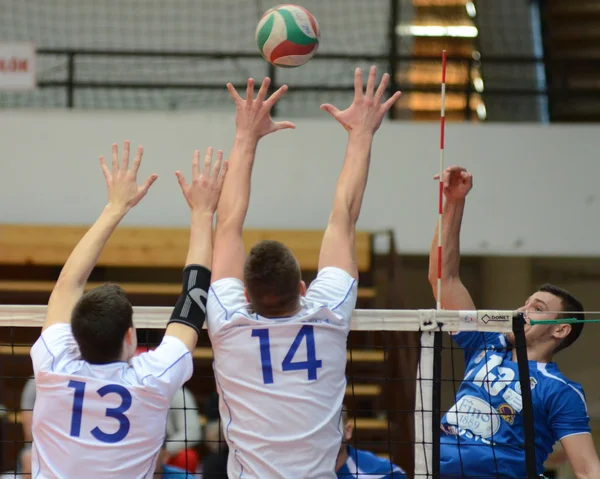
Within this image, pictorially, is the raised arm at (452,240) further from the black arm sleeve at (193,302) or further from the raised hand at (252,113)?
the black arm sleeve at (193,302)

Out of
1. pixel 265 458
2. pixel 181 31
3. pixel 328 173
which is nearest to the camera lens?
pixel 265 458

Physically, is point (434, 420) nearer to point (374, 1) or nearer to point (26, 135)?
point (26, 135)

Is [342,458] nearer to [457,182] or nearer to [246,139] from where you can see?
[457,182]

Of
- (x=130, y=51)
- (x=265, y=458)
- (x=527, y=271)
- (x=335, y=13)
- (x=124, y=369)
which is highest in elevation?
(x=335, y=13)

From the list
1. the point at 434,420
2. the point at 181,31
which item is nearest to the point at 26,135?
the point at 181,31

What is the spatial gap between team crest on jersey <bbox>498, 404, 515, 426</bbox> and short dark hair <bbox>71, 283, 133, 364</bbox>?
5.22 feet

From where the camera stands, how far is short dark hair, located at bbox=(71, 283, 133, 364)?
2617 mm

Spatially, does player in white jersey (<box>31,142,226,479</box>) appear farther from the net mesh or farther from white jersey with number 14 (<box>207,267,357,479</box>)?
the net mesh

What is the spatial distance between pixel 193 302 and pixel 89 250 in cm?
48

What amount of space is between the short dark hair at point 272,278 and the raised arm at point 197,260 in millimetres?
185

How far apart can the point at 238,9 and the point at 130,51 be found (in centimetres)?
125

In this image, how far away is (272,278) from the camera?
105 inches

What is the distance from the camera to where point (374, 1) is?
28.8 feet

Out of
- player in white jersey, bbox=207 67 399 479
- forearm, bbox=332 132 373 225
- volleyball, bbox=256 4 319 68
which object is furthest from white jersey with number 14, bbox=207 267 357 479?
volleyball, bbox=256 4 319 68
